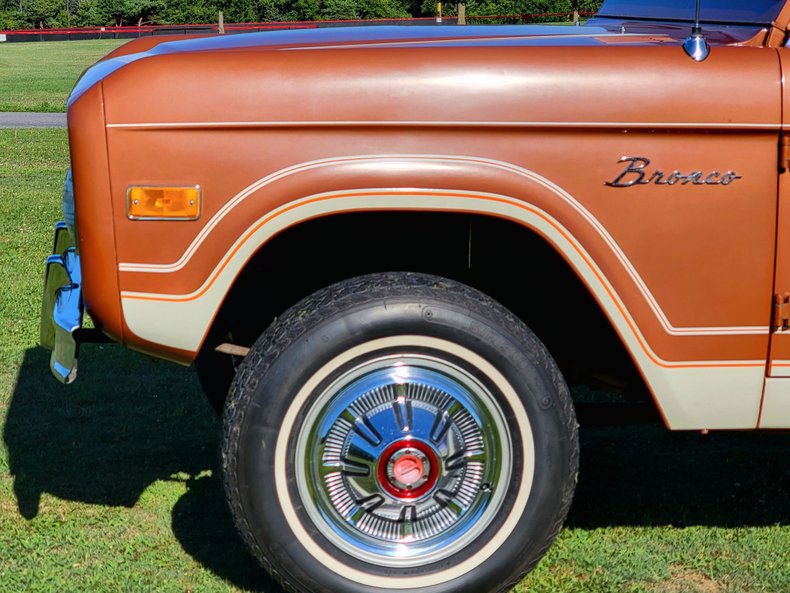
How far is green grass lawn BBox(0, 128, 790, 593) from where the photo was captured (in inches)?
131

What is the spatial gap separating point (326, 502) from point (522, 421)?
548 mm

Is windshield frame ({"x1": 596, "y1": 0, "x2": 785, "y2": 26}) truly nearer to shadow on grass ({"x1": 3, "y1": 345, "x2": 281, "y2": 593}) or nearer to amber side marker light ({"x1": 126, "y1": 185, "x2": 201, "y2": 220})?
amber side marker light ({"x1": 126, "y1": 185, "x2": 201, "y2": 220})

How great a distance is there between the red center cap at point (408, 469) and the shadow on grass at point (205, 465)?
58 cm

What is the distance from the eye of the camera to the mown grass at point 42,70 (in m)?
21.4

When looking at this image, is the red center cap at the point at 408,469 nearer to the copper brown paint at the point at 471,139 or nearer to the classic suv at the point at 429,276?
the classic suv at the point at 429,276

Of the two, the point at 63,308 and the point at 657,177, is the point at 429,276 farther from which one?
the point at 63,308

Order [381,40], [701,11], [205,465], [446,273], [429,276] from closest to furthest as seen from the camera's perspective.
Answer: [429,276] < [381,40] < [446,273] < [701,11] < [205,465]

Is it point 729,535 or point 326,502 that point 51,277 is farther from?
point 729,535

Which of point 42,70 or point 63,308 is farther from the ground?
point 63,308

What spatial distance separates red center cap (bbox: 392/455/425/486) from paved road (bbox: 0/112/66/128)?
48.3ft

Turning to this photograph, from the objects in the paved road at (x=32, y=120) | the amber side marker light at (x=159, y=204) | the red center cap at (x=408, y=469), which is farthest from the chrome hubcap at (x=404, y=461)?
the paved road at (x=32, y=120)

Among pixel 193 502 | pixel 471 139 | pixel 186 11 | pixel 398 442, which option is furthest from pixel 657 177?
pixel 186 11

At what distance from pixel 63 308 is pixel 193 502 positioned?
0.90 m

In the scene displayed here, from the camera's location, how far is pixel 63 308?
3.32m
